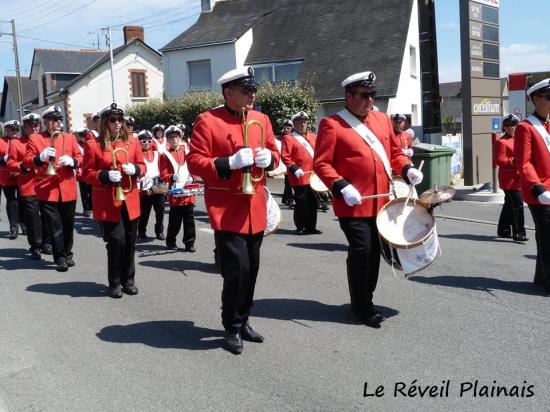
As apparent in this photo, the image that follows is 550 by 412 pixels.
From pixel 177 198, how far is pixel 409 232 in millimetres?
4594

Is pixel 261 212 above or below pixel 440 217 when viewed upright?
above

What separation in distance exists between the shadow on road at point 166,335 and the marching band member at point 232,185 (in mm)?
338

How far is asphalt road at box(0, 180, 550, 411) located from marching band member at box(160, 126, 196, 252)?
41.4 inches

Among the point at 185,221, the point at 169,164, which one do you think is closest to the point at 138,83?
the point at 169,164

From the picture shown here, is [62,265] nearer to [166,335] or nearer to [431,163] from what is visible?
[166,335]

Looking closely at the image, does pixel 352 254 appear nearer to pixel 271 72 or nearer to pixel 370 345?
pixel 370 345

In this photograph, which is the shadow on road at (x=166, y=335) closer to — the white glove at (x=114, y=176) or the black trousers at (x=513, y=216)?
the white glove at (x=114, y=176)

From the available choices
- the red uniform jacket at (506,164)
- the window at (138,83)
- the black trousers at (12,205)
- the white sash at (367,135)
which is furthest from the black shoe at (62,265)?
the window at (138,83)

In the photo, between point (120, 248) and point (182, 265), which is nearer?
point (120, 248)

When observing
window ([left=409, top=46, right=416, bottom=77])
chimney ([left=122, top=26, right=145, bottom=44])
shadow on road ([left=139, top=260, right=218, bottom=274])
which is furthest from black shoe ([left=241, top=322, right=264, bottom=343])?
chimney ([left=122, top=26, right=145, bottom=44])

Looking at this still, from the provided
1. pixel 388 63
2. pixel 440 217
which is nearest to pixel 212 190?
pixel 440 217

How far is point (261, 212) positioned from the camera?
5.05 m

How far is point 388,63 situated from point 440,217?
16.3 meters

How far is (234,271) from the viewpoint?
4859mm
